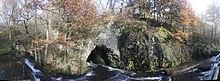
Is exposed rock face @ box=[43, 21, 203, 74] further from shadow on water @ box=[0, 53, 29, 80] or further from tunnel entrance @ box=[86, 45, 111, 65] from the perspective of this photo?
shadow on water @ box=[0, 53, 29, 80]

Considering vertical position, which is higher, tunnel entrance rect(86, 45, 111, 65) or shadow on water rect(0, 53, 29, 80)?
tunnel entrance rect(86, 45, 111, 65)

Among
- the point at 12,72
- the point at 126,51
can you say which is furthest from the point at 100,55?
the point at 12,72

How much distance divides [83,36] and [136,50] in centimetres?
527

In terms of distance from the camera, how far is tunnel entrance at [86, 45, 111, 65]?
35.6 feet

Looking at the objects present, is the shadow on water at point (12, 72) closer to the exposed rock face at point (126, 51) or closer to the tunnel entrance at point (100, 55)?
the exposed rock face at point (126, 51)

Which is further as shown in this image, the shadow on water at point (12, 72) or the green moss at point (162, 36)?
the green moss at point (162, 36)

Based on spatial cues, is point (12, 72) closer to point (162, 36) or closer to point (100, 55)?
point (100, 55)

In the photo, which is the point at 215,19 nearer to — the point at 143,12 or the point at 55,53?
the point at 143,12

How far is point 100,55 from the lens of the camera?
37.9ft

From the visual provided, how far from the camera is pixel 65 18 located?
32.1 feet

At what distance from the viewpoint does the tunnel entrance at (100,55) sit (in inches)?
427

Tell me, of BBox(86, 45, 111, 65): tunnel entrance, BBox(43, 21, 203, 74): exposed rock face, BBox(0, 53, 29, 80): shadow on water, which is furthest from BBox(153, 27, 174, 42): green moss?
BBox(0, 53, 29, 80): shadow on water

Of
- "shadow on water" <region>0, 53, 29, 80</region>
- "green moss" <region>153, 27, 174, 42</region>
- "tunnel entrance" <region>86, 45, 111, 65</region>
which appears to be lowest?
"shadow on water" <region>0, 53, 29, 80</region>

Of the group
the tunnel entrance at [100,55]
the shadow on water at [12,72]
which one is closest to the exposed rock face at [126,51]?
the tunnel entrance at [100,55]
